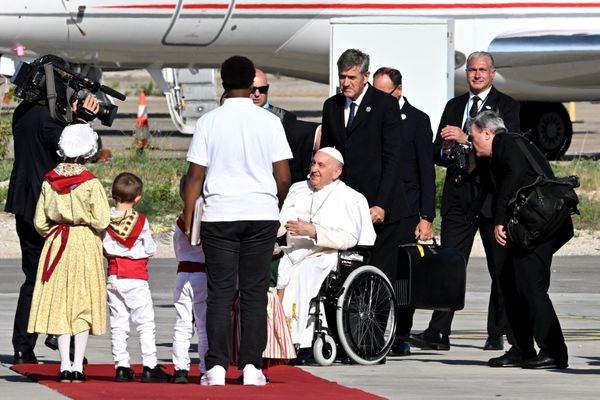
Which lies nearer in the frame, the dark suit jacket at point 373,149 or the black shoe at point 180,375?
the black shoe at point 180,375

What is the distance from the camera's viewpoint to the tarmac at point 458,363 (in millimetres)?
8883

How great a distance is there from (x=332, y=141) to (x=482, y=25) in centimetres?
1430

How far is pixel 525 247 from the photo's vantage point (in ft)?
33.2

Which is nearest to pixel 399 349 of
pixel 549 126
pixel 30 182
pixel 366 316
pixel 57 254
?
pixel 366 316

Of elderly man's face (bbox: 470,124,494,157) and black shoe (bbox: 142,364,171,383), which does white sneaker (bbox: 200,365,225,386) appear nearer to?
black shoe (bbox: 142,364,171,383)

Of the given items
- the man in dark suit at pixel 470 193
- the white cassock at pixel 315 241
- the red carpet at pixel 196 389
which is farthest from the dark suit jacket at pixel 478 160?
the red carpet at pixel 196 389

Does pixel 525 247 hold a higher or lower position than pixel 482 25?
lower

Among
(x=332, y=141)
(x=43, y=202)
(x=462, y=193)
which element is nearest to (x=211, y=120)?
(x=43, y=202)

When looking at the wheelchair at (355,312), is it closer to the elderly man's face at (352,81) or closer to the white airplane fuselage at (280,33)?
the elderly man's face at (352,81)

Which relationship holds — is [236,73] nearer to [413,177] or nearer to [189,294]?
[189,294]

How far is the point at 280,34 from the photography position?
79.0ft

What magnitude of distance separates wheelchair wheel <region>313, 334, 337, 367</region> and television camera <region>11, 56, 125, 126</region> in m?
1.83

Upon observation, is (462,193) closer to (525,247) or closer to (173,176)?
(525,247)

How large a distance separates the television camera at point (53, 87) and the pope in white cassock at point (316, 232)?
1.31m
